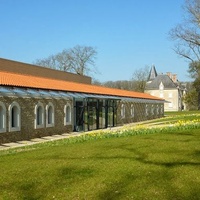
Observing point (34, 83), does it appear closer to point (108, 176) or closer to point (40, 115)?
point (40, 115)

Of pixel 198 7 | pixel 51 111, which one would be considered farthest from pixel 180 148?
pixel 198 7

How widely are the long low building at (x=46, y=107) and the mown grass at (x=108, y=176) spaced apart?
10035 millimetres

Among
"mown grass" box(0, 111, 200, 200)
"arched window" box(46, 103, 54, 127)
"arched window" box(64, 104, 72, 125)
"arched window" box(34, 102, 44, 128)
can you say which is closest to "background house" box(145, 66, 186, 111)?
"arched window" box(64, 104, 72, 125)

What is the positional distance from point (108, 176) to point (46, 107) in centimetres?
1673

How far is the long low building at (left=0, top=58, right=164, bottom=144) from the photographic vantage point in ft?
64.4

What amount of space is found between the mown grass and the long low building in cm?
1004

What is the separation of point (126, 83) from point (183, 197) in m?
101

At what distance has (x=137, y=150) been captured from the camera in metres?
10.3

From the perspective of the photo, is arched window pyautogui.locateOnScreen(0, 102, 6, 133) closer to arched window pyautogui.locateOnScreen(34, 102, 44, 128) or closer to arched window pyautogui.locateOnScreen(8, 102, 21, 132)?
arched window pyautogui.locateOnScreen(8, 102, 21, 132)

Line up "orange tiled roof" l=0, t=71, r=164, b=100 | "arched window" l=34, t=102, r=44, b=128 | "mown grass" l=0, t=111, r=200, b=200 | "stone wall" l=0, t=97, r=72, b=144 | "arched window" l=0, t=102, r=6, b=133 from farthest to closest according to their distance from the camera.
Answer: "arched window" l=34, t=102, r=44, b=128 → "orange tiled roof" l=0, t=71, r=164, b=100 → "stone wall" l=0, t=97, r=72, b=144 → "arched window" l=0, t=102, r=6, b=133 → "mown grass" l=0, t=111, r=200, b=200

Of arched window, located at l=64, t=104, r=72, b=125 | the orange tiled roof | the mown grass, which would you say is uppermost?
the orange tiled roof

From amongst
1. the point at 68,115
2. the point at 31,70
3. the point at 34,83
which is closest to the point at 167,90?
the point at 31,70

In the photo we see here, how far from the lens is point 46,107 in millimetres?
23406

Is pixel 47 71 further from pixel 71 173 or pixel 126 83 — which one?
pixel 126 83
